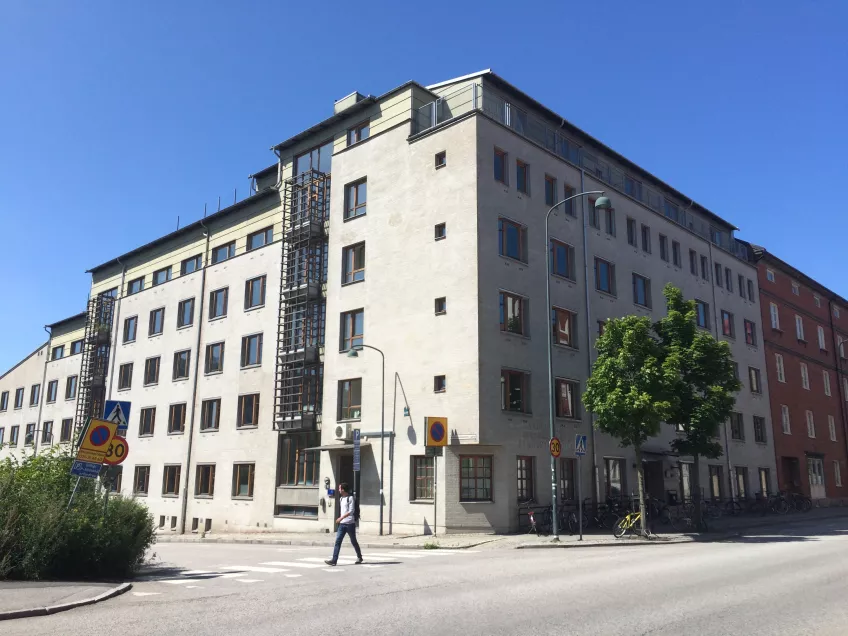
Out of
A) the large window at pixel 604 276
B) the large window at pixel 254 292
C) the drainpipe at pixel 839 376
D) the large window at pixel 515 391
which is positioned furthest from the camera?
the drainpipe at pixel 839 376

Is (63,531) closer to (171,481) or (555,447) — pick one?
(555,447)

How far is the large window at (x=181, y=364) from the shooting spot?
40.6 meters

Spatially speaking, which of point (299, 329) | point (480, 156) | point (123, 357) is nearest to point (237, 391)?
point (299, 329)

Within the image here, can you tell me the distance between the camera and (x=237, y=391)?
36531 millimetres

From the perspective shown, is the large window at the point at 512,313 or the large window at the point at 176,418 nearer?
the large window at the point at 512,313

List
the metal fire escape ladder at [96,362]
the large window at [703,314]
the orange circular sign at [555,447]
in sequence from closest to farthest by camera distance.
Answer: the orange circular sign at [555,447] → the large window at [703,314] → the metal fire escape ladder at [96,362]

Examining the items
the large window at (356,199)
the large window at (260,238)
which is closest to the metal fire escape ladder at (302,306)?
the large window at (356,199)

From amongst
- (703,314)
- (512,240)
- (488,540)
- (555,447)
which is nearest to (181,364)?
(512,240)

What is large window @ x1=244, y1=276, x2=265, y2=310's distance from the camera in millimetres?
36750

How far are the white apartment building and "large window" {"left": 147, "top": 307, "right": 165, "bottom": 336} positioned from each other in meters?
0.40

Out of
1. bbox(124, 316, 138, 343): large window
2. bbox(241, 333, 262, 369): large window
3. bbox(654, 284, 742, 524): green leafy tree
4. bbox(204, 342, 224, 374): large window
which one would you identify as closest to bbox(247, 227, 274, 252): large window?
bbox(241, 333, 262, 369): large window

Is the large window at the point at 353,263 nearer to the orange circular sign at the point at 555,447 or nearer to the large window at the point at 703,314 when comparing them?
the orange circular sign at the point at 555,447

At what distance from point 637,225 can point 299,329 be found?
58.0 ft

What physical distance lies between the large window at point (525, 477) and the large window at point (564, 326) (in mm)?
5390
